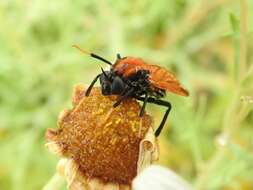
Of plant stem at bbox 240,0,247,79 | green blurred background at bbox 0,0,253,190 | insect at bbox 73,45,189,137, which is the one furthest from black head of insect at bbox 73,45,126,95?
green blurred background at bbox 0,0,253,190

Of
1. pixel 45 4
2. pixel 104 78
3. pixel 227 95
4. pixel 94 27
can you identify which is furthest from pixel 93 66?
pixel 104 78

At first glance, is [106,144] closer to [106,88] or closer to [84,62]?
[106,88]

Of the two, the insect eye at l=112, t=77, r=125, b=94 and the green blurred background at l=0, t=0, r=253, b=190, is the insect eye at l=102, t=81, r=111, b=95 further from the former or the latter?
the green blurred background at l=0, t=0, r=253, b=190

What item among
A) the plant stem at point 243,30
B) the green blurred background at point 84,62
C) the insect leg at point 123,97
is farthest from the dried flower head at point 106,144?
the green blurred background at point 84,62

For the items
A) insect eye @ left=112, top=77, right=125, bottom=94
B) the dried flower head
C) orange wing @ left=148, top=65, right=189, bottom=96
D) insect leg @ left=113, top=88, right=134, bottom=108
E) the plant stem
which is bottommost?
the dried flower head

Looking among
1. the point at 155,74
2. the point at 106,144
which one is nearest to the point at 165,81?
the point at 155,74

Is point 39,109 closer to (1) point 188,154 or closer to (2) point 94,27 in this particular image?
(2) point 94,27
